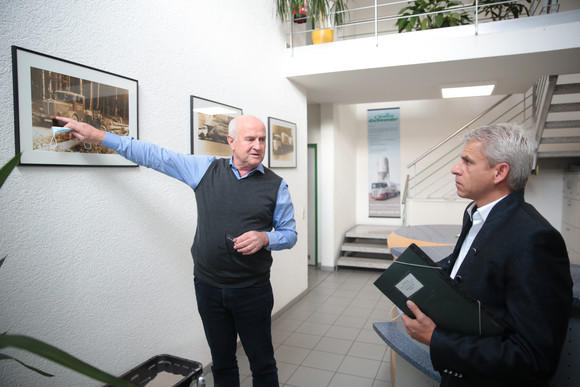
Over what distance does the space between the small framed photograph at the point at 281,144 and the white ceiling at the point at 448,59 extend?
2.00 ft

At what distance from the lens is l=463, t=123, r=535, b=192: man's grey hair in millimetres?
1167

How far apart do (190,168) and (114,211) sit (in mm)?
476

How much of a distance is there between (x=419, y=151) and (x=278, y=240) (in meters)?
5.77

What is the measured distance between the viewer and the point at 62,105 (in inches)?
67.9

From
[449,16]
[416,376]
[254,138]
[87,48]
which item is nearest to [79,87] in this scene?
[87,48]

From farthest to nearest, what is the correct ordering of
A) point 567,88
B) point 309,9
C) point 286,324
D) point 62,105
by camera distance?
point 567,88 < point 286,324 < point 309,9 < point 62,105

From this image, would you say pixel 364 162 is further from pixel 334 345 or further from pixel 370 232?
pixel 334 345

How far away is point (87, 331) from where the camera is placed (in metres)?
1.87

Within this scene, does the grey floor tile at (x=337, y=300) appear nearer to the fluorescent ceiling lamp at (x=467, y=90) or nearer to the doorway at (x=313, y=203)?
the doorway at (x=313, y=203)

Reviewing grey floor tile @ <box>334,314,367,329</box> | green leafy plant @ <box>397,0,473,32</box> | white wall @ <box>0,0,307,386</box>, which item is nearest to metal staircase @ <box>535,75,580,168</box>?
green leafy plant @ <box>397,0,473,32</box>

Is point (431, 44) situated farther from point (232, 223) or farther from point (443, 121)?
point (443, 121)

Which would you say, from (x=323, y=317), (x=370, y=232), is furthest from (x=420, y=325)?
(x=370, y=232)

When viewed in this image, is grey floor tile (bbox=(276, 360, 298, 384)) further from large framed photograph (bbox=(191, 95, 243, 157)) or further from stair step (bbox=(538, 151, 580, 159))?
stair step (bbox=(538, 151, 580, 159))

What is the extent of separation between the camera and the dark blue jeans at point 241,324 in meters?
1.93
